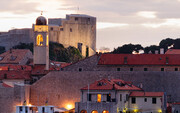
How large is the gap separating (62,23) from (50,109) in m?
53.5

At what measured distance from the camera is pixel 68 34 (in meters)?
127

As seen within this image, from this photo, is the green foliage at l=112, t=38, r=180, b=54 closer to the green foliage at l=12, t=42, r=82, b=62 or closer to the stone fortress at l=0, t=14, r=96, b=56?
the green foliage at l=12, t=42, r=82, b=62

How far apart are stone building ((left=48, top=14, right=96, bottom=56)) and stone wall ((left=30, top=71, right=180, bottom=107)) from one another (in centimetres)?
4546

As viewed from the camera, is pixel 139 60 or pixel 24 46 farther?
pixel 24 46

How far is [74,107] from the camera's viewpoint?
255 ft

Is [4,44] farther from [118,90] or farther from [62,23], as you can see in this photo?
[118,90]

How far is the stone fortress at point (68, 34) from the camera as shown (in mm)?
126062

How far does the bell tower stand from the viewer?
90312 millimetres

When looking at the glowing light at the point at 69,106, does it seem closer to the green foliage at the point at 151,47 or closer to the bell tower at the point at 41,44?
the bell tower at the point at 41,44

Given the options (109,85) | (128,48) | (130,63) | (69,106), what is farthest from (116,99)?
(128,48)

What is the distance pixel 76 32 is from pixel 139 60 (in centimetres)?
4609

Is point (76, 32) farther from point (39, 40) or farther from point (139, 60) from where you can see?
point (139, 60)

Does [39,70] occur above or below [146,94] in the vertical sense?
above

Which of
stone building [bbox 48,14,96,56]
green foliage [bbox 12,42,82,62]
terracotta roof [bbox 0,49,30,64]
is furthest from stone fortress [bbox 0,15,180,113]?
stone building [bbox 48,14,96,56]
